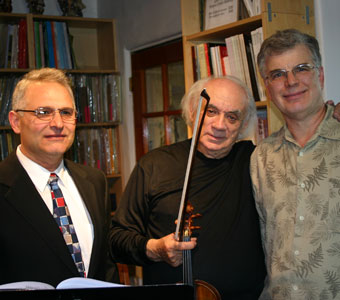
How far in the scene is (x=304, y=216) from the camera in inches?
66.6

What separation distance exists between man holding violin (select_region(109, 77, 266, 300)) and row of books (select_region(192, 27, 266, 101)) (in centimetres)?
40

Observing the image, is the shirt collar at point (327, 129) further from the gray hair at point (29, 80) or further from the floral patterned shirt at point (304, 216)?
the gray hair at point (29, 80)

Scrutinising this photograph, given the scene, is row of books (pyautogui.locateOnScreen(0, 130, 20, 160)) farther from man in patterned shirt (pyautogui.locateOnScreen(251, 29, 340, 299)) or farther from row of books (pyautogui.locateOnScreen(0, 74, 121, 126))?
man in patterned shirt (pyautogui.locateOnScreen(251, 29, 340, 299))

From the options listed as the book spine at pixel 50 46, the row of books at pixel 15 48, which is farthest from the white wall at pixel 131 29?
the row of books at pixel 15 48

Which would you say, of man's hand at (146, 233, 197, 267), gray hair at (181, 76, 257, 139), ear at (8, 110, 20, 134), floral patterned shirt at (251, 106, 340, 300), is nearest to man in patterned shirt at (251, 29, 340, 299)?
floral patterned shirt at (251, 106, 340, 300)

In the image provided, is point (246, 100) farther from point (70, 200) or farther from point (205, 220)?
point (70, 200)

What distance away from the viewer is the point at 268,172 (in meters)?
1.87

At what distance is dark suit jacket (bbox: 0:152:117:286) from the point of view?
1.75 metres

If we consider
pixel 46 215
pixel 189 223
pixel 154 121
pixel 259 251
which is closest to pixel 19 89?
pixel 46 215

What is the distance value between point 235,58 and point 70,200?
1142 mm

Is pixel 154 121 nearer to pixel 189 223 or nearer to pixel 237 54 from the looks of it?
pixel 237 54

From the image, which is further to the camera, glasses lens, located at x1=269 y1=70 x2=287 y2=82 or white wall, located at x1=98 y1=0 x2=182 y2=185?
white wall, located at x1=98 y1=0 x2=182 y2=185

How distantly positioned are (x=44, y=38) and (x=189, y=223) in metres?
2.67

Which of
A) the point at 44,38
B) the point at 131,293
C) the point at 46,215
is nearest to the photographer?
the point at 131,293
